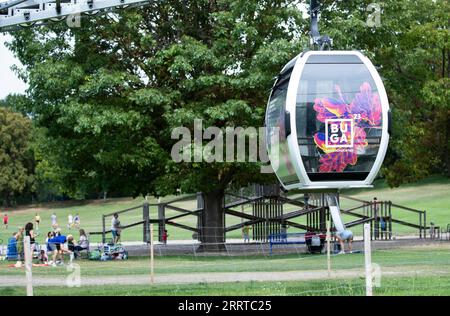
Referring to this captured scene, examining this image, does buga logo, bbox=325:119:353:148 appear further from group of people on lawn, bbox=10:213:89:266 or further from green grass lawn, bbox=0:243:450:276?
group of people on lawn, bbox=10:213:89:266

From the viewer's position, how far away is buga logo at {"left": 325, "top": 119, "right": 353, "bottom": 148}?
16.7 meters

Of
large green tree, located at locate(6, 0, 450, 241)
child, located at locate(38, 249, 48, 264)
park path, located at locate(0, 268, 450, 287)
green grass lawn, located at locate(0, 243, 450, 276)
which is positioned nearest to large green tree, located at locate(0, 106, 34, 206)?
large green tree, located at locate(6, 0, 450, 241)

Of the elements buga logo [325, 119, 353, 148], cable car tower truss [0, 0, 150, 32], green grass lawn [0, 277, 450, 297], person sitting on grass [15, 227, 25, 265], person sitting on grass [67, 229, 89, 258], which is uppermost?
cable car tower truss [0, 0, 150, 32]

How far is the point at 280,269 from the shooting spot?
25.5 metres

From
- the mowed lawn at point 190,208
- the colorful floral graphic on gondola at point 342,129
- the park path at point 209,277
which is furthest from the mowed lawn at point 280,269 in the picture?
the mowed lawn at point 190,208

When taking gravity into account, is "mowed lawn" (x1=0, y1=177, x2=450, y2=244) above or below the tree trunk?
below

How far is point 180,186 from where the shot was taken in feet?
107

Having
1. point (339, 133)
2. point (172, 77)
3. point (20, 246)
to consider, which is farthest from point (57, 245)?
point (339, 133)

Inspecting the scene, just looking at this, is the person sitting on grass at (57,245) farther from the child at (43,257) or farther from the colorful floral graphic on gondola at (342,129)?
the colorful floral graphic on gondola at (342,129)

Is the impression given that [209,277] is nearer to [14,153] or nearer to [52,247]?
Result: [52,247]

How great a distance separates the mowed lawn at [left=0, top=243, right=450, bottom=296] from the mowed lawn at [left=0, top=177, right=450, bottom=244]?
927 inches

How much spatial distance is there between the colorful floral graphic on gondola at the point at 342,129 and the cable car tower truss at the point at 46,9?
460cm
